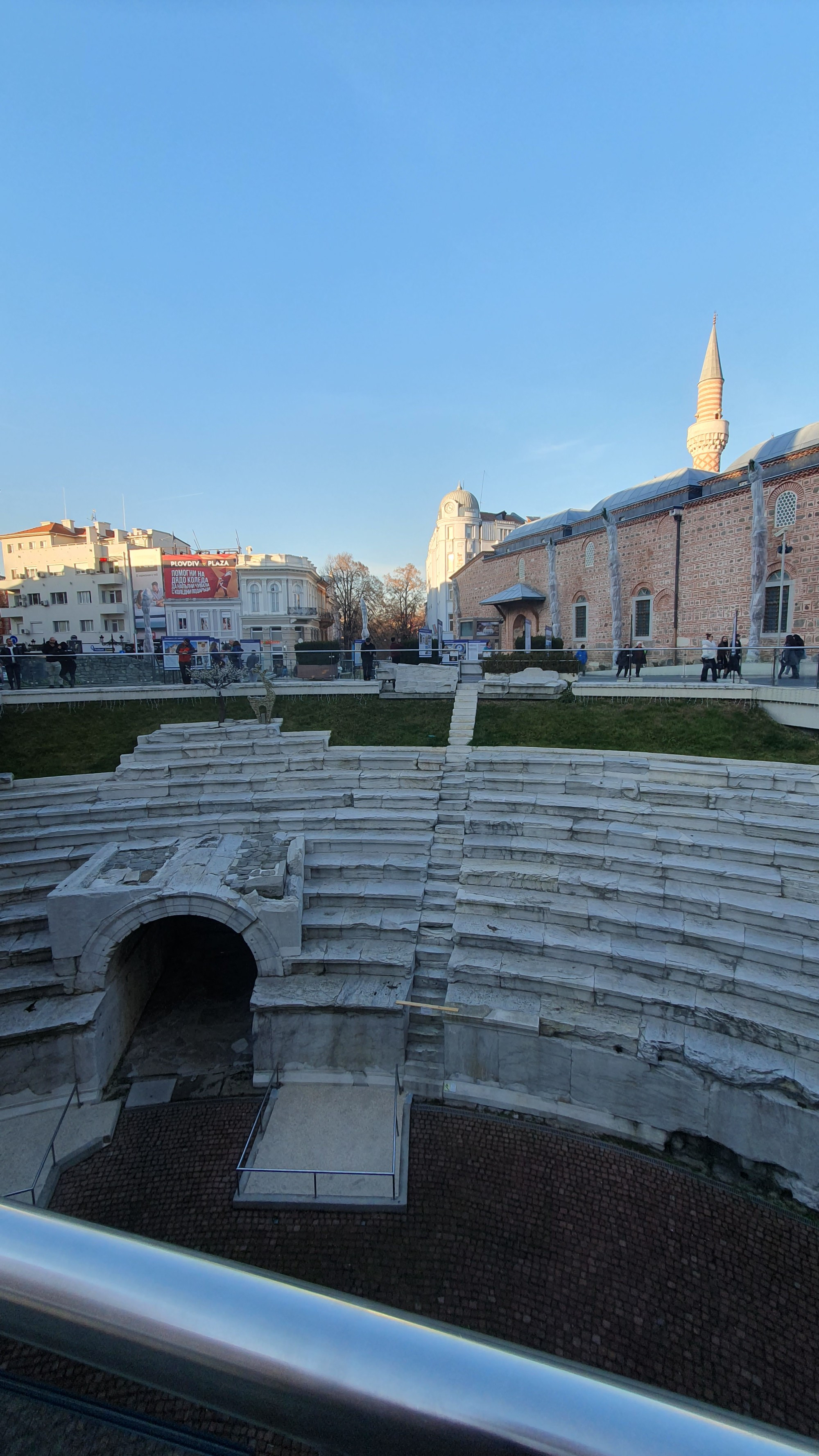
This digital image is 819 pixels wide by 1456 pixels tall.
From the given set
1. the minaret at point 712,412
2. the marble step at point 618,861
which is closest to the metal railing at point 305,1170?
the marble step at point 618,861

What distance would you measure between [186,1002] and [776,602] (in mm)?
20091

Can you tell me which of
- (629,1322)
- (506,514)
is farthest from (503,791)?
(506,514)

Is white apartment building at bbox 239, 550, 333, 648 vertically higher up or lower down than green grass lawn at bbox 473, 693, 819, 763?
higher up

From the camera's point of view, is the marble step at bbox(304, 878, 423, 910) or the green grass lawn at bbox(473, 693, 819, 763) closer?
the marble step at bbox(304, 878, 423, 910)

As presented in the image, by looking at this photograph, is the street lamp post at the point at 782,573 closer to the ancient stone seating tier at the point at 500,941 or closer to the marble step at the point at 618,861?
the ancient stone seating tier at the point at 500,941

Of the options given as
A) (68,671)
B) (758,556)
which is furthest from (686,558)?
(68,671)

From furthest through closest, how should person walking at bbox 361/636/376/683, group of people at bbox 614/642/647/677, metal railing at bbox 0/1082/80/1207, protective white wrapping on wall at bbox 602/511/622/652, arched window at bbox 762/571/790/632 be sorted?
1. protective white wrapping on wall at bbox 602/511/622/652
2. arched window at bbox 762/571/790/632
3. person walking at bbox 361/636/376/683
4. group of people at bbox 614/642/647/677
5. metal railing at bbox 0/1082/80/1207

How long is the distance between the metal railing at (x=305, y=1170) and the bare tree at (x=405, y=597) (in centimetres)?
5942

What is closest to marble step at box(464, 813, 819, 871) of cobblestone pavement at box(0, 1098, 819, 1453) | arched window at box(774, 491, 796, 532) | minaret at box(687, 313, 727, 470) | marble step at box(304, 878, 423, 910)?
marble step at box(304, 878, 423, 910)

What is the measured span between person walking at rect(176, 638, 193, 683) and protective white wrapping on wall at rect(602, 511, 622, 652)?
17121 millimetres

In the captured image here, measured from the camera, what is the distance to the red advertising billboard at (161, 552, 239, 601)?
44.2 meters

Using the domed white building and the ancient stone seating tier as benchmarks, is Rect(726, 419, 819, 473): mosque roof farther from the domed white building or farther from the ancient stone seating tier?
the domed white building

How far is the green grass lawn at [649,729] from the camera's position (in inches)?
488

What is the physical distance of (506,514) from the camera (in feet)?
289
